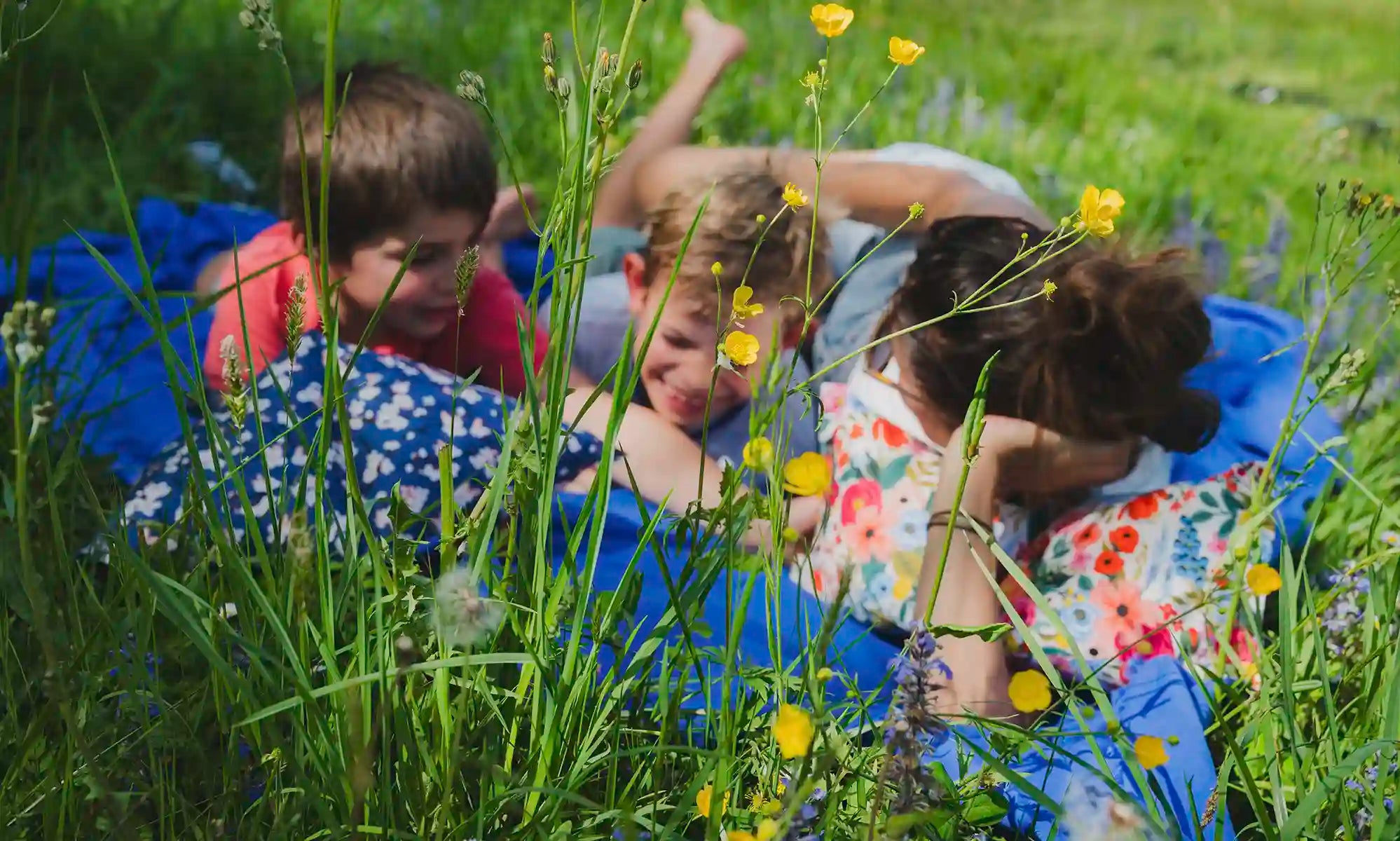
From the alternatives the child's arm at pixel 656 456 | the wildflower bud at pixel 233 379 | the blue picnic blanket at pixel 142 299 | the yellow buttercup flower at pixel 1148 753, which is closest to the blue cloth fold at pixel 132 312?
the blue picnic blanket at pixel 142 299

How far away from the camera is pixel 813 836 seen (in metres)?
0.99

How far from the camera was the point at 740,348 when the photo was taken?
3.38 feet

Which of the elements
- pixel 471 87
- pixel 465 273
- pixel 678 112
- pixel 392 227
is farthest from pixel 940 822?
pixel 678 112

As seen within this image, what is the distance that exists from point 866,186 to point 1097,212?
6.00 feet

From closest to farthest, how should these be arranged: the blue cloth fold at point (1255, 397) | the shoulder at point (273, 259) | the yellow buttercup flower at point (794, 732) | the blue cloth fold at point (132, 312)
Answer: the yellow buttercup flower at point (794, 732), the blue cloth fold at point (132, 312), the blue cloth fold at point (1255, 397), the shoulder at point (273, 259)

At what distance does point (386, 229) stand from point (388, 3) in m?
2.15

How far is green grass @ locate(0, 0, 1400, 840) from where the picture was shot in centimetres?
91

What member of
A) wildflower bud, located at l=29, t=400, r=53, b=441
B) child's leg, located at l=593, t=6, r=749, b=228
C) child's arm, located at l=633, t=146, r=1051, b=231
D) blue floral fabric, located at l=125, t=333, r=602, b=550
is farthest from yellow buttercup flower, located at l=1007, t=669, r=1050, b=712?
child's leg, located at l=593, t=6, r=749, b=228

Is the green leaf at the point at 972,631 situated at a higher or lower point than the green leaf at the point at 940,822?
higher

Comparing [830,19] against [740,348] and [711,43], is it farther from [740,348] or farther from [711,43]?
[711,43]

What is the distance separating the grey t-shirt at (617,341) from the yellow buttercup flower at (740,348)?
1.05 meters

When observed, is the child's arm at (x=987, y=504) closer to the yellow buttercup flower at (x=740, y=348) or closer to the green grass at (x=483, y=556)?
the green grass at (x=483, y=556)

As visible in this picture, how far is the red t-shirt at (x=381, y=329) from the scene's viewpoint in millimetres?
2234

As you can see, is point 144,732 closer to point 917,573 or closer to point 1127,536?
point 917,573
